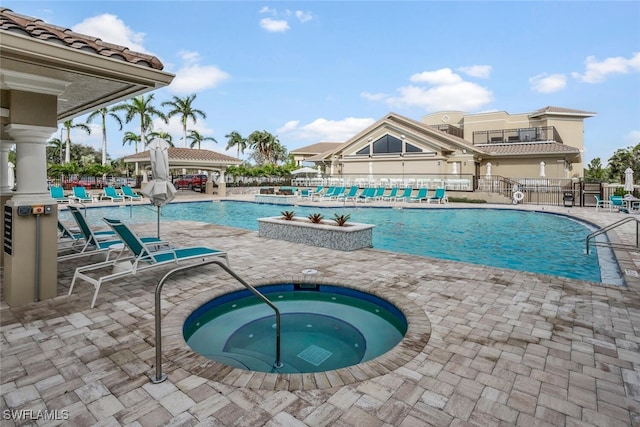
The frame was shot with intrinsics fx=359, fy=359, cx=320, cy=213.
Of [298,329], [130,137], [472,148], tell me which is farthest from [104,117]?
[298,329]

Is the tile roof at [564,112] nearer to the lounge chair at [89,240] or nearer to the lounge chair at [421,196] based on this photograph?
the lounge chair at [421,196]

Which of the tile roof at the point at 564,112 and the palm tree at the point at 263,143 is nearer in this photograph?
the tile roof at the point at 564,112

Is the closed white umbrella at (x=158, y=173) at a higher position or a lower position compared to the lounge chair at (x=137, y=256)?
higher

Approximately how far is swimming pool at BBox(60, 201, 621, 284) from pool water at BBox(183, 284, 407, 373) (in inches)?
179

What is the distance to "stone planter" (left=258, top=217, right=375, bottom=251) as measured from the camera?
8.48 m

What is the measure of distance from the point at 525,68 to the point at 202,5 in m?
26.9

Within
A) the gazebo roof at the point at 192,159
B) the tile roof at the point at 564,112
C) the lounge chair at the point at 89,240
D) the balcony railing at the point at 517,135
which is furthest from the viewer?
the tile roof at the point at 564,112

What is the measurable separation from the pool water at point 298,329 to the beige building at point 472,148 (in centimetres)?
2250

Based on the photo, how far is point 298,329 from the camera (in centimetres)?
475

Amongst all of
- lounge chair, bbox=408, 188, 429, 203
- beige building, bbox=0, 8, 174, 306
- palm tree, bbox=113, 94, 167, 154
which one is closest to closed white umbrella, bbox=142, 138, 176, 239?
beige building, bbox=0, 8, 174, 306

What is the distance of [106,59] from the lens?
14.6 feet

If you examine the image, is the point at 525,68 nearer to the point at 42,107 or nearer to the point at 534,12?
the point at 534,12

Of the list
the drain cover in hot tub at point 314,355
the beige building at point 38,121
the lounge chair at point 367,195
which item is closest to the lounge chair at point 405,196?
the lounge chair at point 367,195

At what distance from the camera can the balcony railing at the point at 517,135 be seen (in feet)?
97.5
